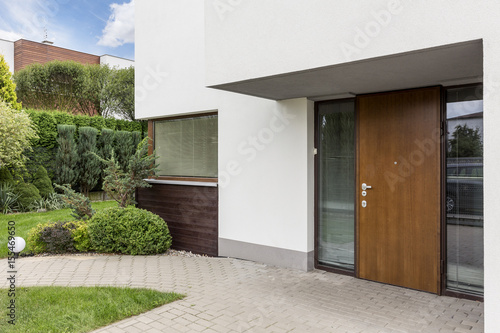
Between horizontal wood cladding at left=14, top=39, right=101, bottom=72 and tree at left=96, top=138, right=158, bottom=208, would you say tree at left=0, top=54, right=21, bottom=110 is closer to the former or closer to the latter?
tree at left=96, top=138, right=158, bottom=208

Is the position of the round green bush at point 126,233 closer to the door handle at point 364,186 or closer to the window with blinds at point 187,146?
the window with blinds at point 187,146

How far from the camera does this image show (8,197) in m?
11.0

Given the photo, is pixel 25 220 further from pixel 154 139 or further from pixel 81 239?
pixel 154 139

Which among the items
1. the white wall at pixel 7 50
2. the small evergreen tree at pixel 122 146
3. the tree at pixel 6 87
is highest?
the white wall at pixel 7 50

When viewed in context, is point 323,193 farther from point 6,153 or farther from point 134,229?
point 6,153

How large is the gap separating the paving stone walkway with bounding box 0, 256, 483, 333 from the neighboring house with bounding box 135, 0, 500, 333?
392mm

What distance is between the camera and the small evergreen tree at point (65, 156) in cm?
1303

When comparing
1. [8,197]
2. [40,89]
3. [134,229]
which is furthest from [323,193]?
[40,89]

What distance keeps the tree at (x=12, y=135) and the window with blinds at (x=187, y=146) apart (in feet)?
18.1

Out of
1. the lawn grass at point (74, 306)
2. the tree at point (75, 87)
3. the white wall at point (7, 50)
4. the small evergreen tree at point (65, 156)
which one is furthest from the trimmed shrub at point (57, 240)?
the white wall at point (7, 50)

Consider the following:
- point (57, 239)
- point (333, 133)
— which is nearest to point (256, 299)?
point (333, 133)

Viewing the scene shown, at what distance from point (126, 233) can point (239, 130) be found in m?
2.75

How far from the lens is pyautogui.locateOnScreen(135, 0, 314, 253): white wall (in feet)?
18.9

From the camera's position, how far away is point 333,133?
5.67 meters
